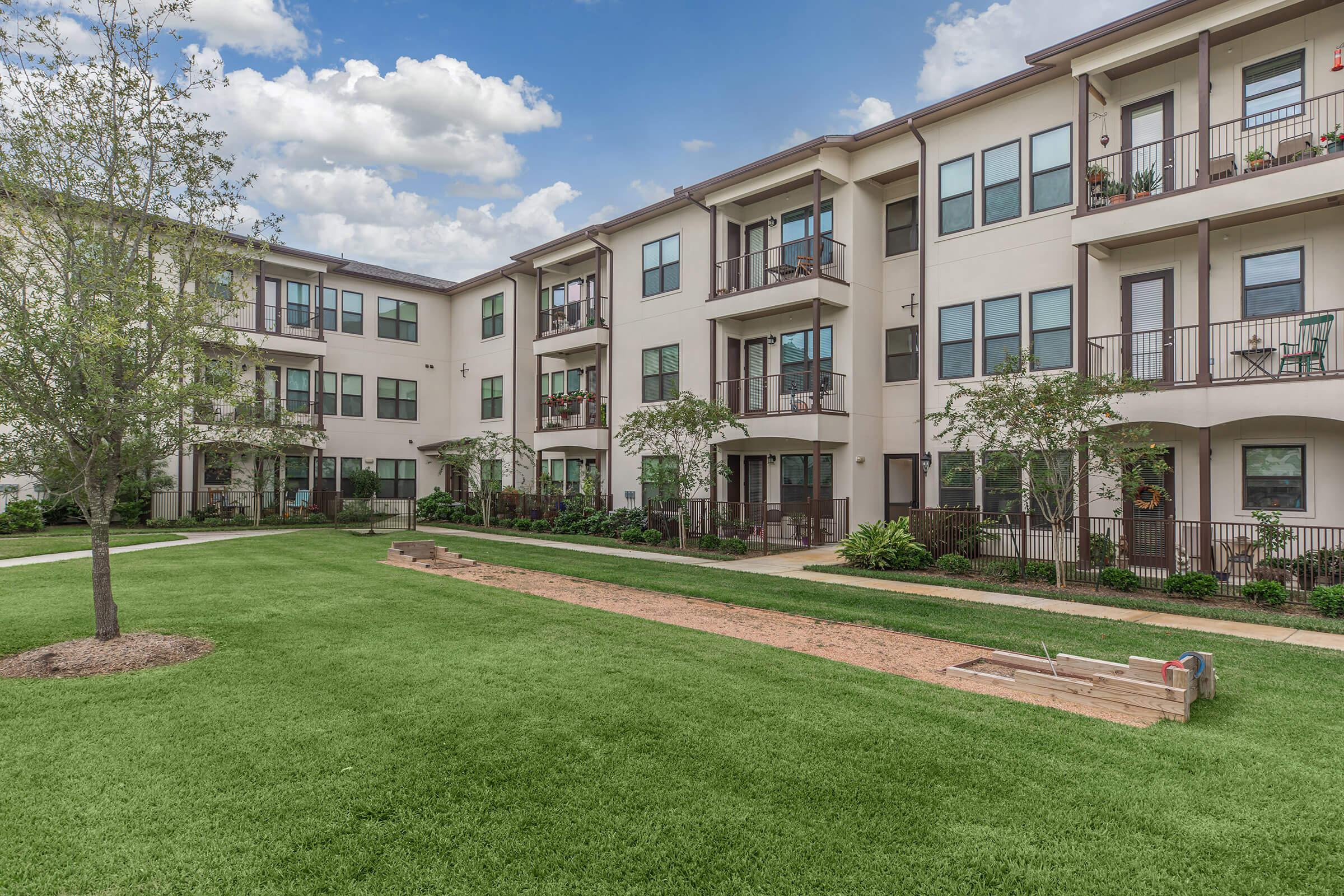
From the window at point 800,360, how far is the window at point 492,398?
14.1 meters

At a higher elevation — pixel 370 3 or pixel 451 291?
pixel 370 3

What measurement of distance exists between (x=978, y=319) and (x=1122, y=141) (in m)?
4.61

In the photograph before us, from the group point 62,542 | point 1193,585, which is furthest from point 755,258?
point 62,542

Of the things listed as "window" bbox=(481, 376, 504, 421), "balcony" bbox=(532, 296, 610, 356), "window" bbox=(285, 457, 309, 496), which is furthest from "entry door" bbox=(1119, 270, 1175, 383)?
"window" bbox=(285, 457, 309, 496)

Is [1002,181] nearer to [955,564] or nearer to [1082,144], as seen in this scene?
[1082,144]

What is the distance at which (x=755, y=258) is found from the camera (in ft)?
74.7

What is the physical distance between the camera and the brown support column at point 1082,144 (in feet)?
48.8

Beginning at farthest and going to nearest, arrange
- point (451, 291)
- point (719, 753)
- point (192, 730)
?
point (451, 291), point (192, 730), point (719, 753)

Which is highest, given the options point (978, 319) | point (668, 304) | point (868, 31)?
point (868, 31)

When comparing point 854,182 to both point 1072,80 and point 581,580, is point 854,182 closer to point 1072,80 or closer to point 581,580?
point 1072,80

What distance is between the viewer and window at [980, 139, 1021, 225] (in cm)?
1723

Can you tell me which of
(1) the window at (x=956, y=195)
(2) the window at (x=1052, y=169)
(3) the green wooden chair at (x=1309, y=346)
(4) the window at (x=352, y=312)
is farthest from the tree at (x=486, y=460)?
(3) the green wooden chair at (x=1309, y=346)

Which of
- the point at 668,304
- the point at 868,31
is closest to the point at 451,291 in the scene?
the point at 668,304

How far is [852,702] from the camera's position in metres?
6.28
